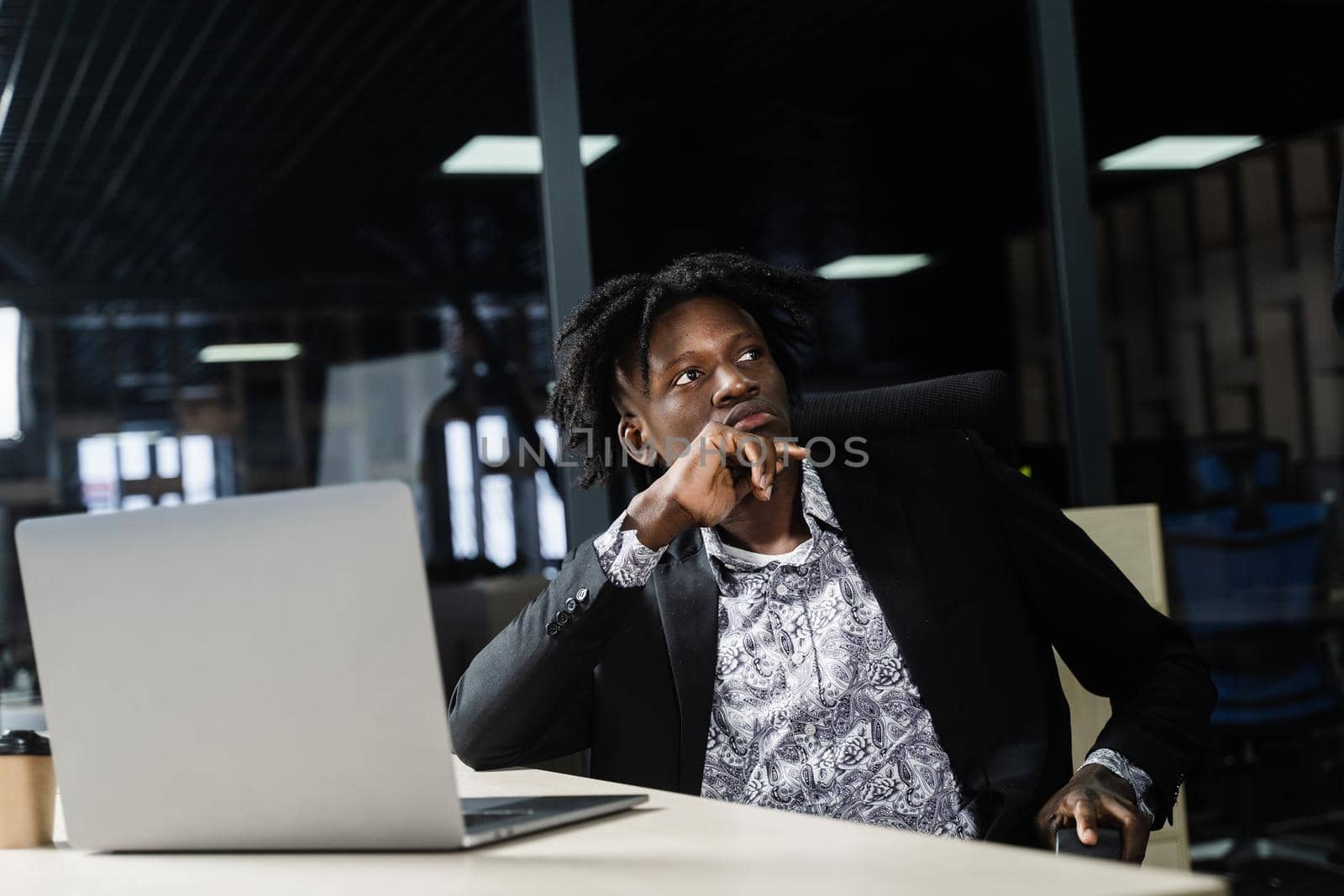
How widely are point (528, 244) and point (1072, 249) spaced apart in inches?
56.2

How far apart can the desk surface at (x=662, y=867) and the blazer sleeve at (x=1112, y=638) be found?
62 centimetres

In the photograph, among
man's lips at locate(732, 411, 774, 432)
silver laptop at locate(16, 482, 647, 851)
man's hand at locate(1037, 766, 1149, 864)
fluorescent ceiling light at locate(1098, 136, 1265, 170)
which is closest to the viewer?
silver laptop at locate(16, 482, 647, 851)

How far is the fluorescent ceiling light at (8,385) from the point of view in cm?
378

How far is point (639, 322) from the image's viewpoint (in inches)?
75.9

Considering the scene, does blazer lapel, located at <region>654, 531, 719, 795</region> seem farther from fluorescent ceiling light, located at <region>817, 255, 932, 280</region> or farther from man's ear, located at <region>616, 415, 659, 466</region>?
fluorescent ceiling light, located at <region>817, 255, 932, 280</region>

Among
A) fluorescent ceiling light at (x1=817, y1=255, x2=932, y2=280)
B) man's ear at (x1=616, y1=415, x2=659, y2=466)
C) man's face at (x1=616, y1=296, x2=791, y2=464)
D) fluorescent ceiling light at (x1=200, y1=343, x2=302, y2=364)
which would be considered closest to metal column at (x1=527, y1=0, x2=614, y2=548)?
man's ear at (x1=616, y1=415, x2=659, y2=466)

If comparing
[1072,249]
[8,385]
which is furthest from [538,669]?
[8,385]

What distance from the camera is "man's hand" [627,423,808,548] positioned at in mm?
1553

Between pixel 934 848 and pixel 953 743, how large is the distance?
2.37ft

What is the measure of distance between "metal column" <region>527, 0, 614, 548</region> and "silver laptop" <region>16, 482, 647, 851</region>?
1.56 meters

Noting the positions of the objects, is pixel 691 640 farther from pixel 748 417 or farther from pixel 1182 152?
pixel 1182 152

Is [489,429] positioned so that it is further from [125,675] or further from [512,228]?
[125,675]

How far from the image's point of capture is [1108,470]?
2.94 meters

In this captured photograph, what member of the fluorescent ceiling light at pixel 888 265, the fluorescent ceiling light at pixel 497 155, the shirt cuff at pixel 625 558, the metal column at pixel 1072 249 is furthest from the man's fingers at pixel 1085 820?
the fluorescent ceiling light at pixel 888 265
